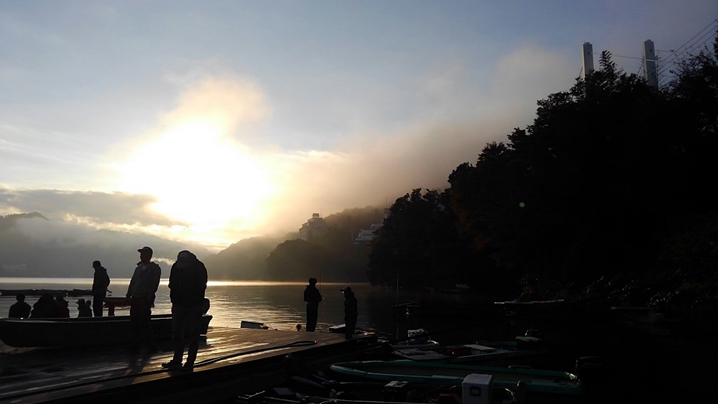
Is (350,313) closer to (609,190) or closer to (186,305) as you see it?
(186,305)

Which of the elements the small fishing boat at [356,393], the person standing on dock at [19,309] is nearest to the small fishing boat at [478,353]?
the small fishing boat at [356,393]

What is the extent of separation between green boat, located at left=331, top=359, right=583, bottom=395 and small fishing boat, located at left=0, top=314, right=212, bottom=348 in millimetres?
4383

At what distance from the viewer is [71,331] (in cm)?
1299

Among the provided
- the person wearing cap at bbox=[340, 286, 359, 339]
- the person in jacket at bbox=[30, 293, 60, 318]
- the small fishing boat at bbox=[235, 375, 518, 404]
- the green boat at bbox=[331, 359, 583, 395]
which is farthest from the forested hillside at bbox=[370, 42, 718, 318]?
the person in jacket at bbox=[30, 293, 60, 318]

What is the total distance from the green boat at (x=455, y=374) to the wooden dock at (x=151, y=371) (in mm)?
1324

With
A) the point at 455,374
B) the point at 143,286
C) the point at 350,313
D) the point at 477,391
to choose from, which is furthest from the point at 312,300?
the point at 477,391

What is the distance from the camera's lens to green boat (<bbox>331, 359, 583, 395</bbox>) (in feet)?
41.3

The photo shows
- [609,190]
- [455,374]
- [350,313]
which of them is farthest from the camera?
[609,190]

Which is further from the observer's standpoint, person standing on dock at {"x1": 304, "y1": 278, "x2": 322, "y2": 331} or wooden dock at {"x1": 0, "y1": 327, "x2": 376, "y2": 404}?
person standing on dock at {"x1": 304, "y1": 278, "x2": 322, "y2": 331}

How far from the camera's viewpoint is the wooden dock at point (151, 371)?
28.1ft

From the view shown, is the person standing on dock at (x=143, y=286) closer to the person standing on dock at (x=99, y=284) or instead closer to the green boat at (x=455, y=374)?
the person standing on dock at (x=99, y=284)

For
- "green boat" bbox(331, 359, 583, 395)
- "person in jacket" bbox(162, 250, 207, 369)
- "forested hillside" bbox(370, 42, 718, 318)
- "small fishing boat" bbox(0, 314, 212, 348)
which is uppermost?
"forested hillside" bbox(370, 42, 718, 318)

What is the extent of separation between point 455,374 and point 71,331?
9.92 meters

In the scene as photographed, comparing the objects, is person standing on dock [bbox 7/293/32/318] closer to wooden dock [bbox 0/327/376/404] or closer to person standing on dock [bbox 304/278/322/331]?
wooden dock [bbox 0/327/376/404]
